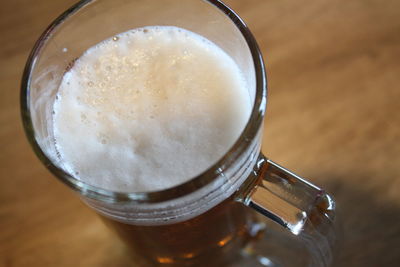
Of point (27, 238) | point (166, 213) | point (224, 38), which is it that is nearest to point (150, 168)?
point (166, 213)

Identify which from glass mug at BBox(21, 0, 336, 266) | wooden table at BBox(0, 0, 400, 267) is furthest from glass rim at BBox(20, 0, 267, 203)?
wooden table at BBox(0, 0, 400, 267)

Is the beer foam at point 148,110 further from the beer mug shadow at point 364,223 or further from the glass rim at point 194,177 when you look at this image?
the beer mug shadow at point 364,223

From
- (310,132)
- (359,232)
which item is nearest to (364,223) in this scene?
(359,232)

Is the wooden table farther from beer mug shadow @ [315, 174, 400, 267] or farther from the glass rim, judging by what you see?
the glass rim

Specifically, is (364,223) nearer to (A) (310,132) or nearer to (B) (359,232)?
(B) (359,232)

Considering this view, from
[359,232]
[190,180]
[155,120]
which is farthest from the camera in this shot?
[359,232]

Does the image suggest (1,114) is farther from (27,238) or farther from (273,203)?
(273,203)

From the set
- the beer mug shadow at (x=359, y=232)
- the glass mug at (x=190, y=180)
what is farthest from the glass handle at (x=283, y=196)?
the beer mug shadow at (x=359, y=232)

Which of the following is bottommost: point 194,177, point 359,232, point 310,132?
point 359,232
